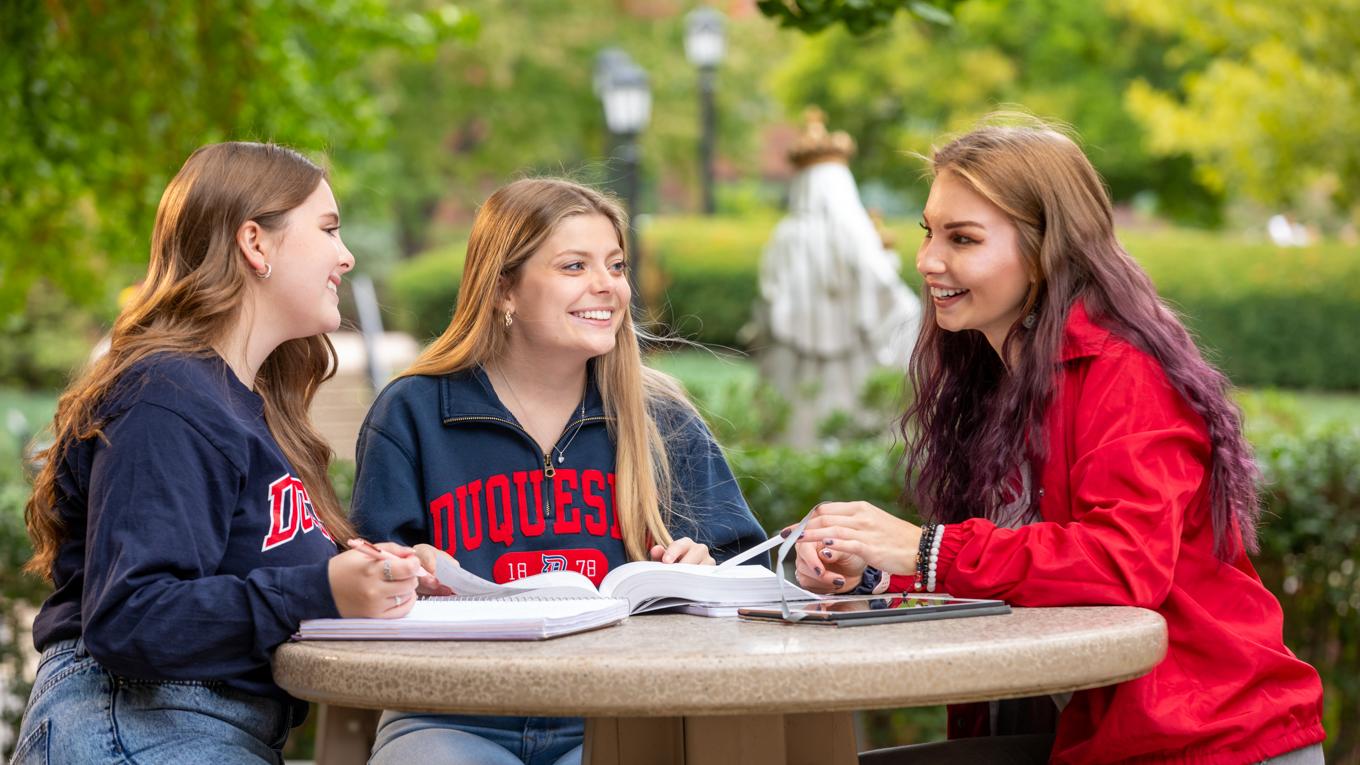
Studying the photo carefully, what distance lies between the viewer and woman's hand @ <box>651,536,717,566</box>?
2.59m

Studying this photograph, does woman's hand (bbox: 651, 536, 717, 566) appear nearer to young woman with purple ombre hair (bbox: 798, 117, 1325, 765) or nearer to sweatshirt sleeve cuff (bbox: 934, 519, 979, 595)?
young woman with purple ombre hair (bbox: 798, 117, 1325, 765)

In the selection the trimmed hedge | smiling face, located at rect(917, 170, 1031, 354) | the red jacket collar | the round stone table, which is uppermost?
smiling face, located at rect(917, 170, 1031, 354)

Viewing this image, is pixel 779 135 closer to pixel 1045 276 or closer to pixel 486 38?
pixel 486 38

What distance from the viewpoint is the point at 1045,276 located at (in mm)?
2334

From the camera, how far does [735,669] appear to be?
5.55ft

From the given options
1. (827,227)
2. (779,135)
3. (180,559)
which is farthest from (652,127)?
(180,559)

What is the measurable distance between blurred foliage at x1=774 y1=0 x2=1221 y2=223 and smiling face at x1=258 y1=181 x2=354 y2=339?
22880 mm

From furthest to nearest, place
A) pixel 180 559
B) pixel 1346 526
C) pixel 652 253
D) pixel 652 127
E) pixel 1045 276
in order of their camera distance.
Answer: pixel 652 127 < pixel 652 253 < pixel 1346 526 < pixel 1045 276 < pixel 180 559

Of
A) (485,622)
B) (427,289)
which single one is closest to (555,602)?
(485,622)

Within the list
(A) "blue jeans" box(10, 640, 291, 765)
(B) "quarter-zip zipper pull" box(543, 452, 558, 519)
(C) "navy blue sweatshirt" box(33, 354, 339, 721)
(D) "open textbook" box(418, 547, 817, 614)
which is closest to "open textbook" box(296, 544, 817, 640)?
(D) "open textbook" box(418, 547, 817, 614)

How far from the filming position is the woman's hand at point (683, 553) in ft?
8.50

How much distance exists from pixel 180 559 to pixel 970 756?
1294 mm

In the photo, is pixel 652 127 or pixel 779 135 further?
pixel 779 135

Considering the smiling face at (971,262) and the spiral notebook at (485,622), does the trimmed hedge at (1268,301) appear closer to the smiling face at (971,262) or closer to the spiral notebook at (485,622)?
the smiling face at (971,262)
